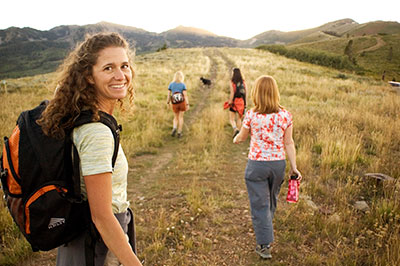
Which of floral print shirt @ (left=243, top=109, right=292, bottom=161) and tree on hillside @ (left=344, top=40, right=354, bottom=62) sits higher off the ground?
tree on hillside @ (left=344, top=40, right=354, bottom=62)

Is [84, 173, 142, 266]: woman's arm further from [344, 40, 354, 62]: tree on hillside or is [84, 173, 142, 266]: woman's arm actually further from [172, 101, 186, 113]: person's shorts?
[344, 40, 354, 62]: tree on hillside

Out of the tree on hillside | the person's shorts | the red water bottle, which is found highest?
the tree on hillside

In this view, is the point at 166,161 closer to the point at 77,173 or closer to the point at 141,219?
the point at 141,219

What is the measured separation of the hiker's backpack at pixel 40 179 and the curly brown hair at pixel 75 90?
4 centimetres

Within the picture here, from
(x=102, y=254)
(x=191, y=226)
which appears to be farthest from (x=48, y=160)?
(x=191, y=226)

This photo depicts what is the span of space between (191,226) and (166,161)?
2.66 meters

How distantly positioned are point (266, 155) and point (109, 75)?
2155 mm

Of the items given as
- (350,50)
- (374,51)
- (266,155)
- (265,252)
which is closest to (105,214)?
(266,155)

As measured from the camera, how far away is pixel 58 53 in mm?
174750

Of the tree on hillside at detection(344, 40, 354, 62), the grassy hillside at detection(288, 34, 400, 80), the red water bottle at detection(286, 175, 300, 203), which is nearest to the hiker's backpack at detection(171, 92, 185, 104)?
the red water bottle at detection(286, 175, 300, 203)

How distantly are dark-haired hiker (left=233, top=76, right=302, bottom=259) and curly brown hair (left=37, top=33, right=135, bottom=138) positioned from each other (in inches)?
77.4

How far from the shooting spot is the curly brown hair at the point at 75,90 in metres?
1.13

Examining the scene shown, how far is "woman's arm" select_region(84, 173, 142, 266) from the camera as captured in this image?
1.14 m

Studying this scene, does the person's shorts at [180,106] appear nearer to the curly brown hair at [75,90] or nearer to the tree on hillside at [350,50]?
the curly brown hair at [75,90]
